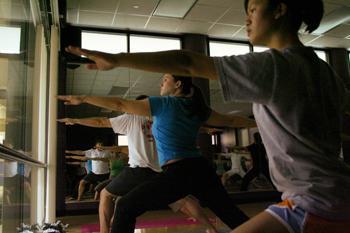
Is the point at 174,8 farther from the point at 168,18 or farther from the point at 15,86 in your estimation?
the point at 15,86

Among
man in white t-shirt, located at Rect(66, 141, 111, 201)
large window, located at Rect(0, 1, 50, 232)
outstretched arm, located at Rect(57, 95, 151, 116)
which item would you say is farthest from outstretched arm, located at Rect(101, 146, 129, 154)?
outstretched arm, located at Rect(57, 95, 151, 116)

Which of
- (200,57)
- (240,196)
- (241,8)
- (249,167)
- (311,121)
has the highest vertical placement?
(241,8)

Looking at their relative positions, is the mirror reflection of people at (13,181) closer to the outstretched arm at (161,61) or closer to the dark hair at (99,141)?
the outstretched arm at (161,61)

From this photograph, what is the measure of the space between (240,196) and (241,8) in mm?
3263

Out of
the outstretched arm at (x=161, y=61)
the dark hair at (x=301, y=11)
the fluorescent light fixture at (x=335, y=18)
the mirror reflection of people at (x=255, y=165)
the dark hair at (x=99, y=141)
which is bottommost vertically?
the mirror reflection of people at (x=255, y=165)

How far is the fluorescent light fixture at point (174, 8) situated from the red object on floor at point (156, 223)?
2916mm

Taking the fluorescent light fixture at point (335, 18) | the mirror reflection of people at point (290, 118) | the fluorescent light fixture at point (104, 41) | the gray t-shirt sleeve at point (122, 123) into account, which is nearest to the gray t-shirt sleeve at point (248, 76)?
the mirror reflection of people at point (290, 118)

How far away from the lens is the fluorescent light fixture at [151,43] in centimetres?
588

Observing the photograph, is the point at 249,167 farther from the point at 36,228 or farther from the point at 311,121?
the point at 311,121

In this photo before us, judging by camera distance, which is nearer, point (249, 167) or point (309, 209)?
point (309, 209)

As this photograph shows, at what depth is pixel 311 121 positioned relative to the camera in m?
0.88

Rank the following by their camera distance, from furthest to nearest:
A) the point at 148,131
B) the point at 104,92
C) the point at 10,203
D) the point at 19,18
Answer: the point at 104,92
the point at 148,131
the point at 19,18
the point at 10,203

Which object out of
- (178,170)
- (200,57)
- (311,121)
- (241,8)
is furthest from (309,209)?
(241,8)

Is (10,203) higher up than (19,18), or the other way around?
(19,18)
